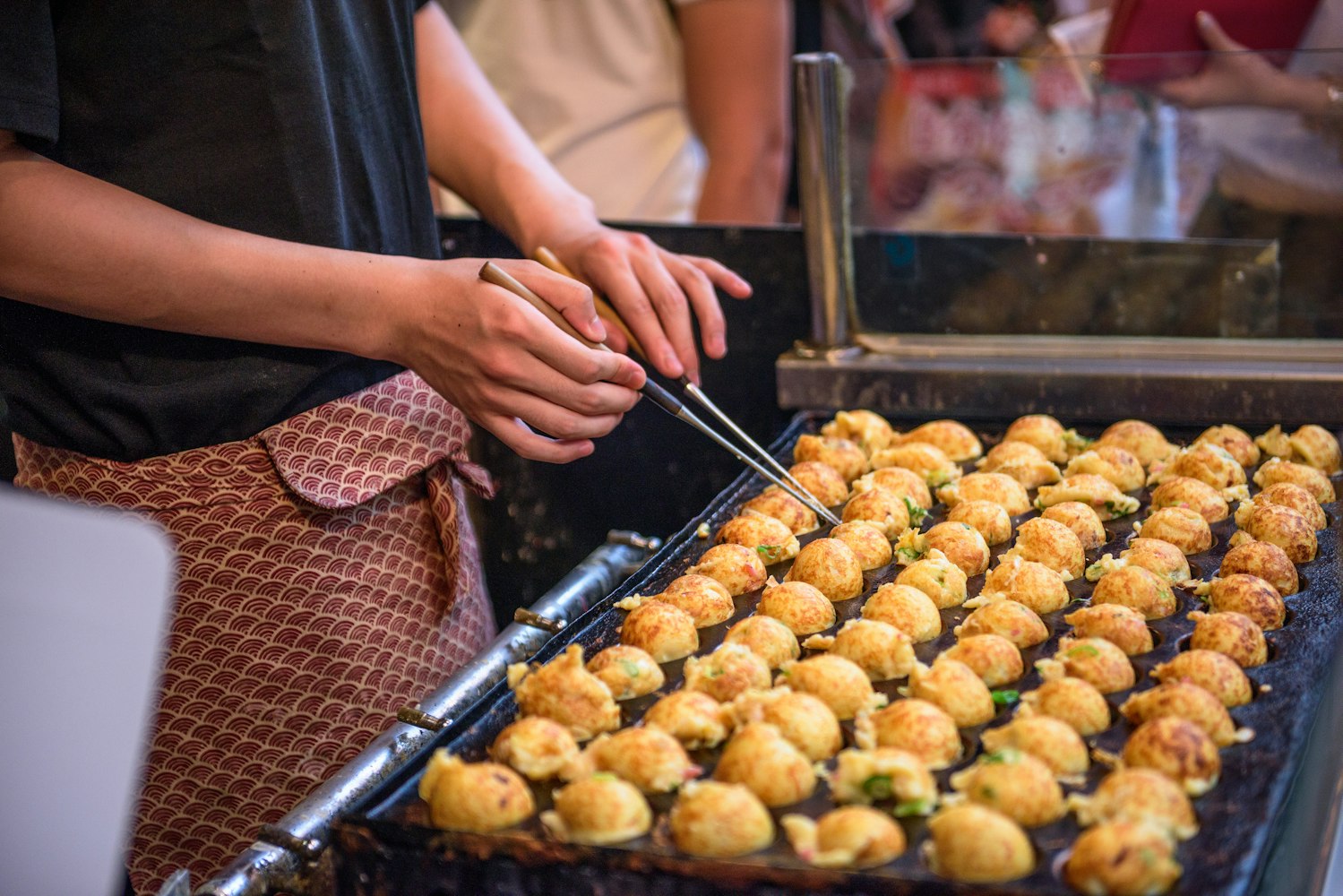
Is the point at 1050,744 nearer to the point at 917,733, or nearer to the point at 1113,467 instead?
the point at 917,733

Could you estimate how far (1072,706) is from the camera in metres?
1.34

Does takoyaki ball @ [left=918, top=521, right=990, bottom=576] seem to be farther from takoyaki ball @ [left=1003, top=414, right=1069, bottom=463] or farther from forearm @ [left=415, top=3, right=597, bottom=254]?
forearm @ [left=415, top=3, right=597, bottom=254]

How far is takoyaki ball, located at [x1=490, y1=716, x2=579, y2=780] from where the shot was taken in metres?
1.29

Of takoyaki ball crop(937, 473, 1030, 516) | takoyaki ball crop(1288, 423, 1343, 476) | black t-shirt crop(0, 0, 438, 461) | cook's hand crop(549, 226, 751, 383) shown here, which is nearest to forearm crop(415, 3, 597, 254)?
cook's hand crop(549, 226, 751, 383)

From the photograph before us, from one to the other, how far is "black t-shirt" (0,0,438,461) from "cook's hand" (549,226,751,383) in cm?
36

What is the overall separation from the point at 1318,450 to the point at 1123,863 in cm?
117

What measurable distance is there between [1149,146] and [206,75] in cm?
157

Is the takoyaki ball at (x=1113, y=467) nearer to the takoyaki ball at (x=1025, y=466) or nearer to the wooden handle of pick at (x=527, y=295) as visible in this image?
the takoyaki ball at (x=1025, y=466)

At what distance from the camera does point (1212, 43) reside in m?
2.31

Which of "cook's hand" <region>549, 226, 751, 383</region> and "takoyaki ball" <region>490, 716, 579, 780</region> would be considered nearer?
"takoyaki ball" <region>490, 716, 579, 780</region>

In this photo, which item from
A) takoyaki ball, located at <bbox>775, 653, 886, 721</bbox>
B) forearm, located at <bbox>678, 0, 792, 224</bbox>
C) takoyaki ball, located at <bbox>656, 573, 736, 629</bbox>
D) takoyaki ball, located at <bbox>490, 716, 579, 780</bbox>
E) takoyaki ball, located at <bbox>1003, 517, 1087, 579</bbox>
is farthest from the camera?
forearm, located at <bbox>678, 0, 792, 224</bbox>

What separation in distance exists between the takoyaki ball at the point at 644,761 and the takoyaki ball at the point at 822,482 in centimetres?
74

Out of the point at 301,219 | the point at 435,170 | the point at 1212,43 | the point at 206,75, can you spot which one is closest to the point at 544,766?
the point at 301,219

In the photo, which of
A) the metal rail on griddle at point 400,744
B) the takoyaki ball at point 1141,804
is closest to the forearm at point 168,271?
the metal rail on griddle at point 400,744
